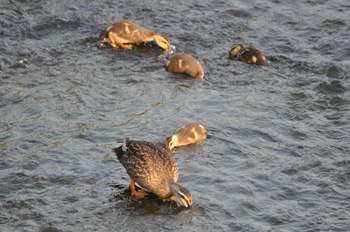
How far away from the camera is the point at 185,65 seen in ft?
31.0

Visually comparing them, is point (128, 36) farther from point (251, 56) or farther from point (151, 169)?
point (151, 169)

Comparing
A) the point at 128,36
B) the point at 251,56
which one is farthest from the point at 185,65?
the point at 128,36

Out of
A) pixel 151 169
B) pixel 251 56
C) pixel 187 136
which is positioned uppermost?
pixel 251 56

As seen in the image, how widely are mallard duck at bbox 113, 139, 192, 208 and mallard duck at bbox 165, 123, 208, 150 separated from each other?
966 mm

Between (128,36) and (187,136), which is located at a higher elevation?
(128,36)

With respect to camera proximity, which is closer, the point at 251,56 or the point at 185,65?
the point at 185,65

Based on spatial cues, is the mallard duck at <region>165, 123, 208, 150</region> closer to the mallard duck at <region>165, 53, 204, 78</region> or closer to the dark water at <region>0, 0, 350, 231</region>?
the dark water at <region>0, 0, 350, 231</region>

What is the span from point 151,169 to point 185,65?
3387 millimetres

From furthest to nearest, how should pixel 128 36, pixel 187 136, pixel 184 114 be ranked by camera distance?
pixel 128 36, pixel 184 114, pixel 187 136

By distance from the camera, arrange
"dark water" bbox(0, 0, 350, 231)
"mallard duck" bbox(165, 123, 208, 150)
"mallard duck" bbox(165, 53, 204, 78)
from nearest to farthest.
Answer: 1. "dark water" bbox(0, 0, 350, 231)
2. "mallard duck" bbox(165, 123, 208, 150)
3. "mallard duck" bbox(165, 53, 204, 78)

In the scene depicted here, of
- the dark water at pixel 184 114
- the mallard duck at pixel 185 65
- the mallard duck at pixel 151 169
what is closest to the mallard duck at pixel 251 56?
the dark water at pixel 184 114

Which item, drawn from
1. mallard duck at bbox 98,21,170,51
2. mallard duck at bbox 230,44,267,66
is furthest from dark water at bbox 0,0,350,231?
mallard duck at bbox 98,21,170,51

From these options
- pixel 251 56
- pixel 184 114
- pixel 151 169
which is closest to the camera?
pixel 151 169

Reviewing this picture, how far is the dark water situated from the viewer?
6.18m
